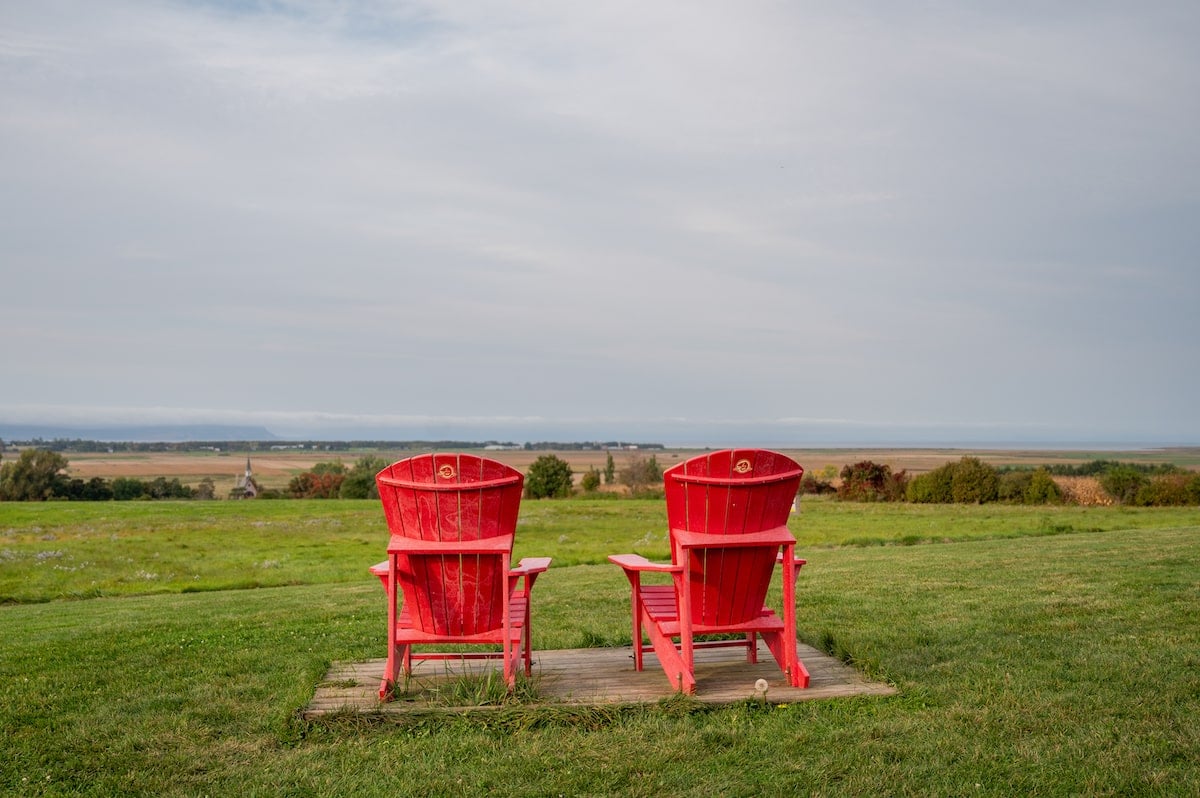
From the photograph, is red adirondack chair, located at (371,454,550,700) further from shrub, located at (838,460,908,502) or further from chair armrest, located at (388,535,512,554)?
shrub, located at (838,460,908,502)

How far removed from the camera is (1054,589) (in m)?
9.09

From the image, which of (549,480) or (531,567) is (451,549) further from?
(549,480)

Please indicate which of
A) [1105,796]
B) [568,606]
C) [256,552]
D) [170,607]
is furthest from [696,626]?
[256,552]

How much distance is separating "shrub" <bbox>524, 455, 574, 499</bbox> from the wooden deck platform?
1474 inches

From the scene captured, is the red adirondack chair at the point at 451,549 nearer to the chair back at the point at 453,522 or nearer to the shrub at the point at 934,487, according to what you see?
the chair back at the point at 453,522

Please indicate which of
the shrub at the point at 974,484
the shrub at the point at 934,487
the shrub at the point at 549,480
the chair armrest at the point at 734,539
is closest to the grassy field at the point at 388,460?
the shrub at the point at 549,480

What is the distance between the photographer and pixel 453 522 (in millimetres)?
5246

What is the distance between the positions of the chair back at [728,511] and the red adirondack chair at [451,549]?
3.35 feet

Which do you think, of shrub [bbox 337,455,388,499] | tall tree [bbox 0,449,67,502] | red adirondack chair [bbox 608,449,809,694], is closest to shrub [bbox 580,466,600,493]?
shrub [bbox 337,455,388,499]

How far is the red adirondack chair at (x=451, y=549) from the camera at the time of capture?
5195 mm

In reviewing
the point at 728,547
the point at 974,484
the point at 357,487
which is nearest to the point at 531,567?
the point at 728,547

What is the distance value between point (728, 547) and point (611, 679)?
1.25m

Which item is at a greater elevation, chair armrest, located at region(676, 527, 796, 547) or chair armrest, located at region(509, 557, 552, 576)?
chair armrest, located at region(676, 527, 796, 547)

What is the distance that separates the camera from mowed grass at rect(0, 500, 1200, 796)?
158 inches
